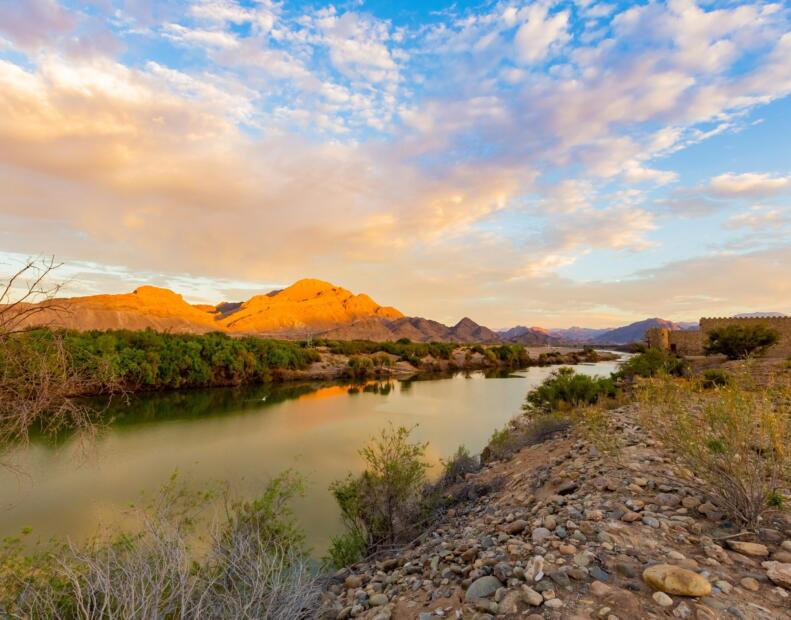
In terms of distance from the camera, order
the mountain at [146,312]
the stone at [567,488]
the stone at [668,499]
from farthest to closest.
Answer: the mountain at [146,312] < the stone at [567,488] < the stone at [668,499]

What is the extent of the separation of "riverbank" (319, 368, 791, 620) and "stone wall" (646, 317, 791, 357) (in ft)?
100

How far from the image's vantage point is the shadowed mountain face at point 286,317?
95.6 m

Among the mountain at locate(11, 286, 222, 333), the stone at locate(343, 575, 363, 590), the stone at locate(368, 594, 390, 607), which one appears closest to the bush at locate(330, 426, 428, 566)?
the stone at locate(343, 575, 363, 590)

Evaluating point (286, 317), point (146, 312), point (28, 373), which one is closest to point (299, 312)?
point (286, 317)

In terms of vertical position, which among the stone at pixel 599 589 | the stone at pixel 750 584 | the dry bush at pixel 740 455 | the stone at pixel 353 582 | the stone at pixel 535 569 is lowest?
the stone at pixel 353 582

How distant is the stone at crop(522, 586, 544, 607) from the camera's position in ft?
10.5

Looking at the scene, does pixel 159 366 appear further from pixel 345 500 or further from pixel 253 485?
pixel 345 500

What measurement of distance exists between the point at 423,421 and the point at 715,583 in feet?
66.9

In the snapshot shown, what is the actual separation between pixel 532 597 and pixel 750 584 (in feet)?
5.25

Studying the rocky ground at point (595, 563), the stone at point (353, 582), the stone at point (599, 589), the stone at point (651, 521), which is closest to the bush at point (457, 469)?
the rocky ground at point (595, 563)

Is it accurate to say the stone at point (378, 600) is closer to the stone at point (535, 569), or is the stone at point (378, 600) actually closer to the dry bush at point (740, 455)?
the stone at point (535, 569)

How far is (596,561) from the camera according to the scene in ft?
12.0

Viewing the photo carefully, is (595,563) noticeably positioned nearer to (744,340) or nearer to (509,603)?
(509,603)

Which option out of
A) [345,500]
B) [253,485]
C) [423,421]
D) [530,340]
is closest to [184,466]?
[253,485]
